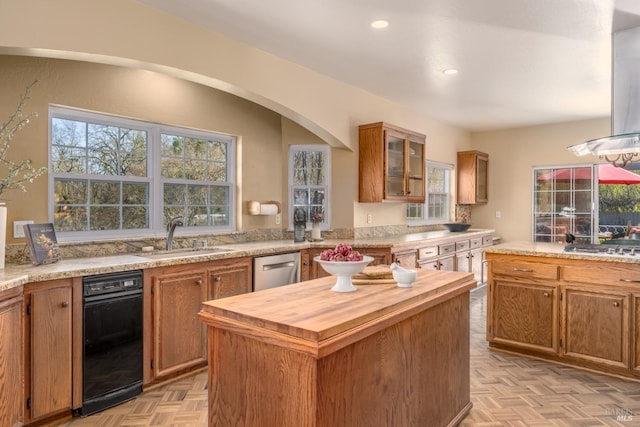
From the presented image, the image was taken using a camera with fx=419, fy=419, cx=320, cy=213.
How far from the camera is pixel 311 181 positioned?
5059 millimetres

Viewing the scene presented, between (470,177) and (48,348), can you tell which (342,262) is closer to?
(48,348)

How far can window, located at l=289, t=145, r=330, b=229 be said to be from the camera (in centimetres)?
502

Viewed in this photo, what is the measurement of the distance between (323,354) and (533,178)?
6629 mm

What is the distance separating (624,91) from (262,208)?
338cm

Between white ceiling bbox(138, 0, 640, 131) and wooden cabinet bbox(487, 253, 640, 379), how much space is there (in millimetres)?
1806

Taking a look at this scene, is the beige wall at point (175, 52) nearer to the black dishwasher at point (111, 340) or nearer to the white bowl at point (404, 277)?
the black dishwasher at point (111, 340)

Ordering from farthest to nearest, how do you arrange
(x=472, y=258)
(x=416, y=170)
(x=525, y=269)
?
(x=472, y=258) < (x=416, y=170) < (x=525, y=269)

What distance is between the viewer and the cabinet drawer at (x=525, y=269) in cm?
343

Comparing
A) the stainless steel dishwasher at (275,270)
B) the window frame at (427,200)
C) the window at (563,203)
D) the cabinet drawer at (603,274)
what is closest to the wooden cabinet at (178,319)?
the stainless steel dishwasher at (275,270)

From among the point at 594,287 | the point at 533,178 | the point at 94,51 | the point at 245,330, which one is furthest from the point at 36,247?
the point at 533,178

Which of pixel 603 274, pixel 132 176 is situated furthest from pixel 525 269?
pixel 132 176

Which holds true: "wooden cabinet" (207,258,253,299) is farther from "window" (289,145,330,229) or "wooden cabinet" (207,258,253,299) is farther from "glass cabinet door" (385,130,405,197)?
"glass cabinet door" (385,130,405,197)

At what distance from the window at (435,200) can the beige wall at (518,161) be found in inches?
34.2

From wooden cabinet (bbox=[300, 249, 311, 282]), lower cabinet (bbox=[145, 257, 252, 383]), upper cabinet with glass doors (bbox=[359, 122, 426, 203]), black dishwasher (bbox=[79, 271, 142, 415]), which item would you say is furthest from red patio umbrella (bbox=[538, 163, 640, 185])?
black dishwasher (bbox=[79, 271, 142, 415])
